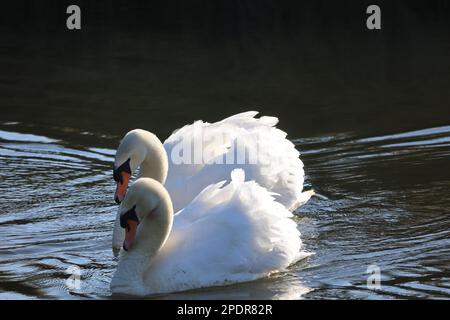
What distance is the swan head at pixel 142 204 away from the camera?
8172mm

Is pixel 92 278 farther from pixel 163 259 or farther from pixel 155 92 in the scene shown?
pixel 155 92

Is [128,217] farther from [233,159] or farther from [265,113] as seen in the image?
[265,113]

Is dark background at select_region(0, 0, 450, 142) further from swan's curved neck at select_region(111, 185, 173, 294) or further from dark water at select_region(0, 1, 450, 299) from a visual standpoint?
swan's curved neck at select_region(111, 185, 173, 294)

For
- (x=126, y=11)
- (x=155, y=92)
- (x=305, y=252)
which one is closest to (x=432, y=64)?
(x=155, y=92)

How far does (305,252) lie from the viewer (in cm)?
898

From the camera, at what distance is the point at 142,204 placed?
8.20 m

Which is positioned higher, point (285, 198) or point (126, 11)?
point (126, 11)

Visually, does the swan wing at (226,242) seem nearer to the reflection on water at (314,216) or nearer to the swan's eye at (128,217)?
the reflection on water at (314,216)

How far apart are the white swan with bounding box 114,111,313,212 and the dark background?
9.09 ft

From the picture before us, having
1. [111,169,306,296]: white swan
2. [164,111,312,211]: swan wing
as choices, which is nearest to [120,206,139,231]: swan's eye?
[111,169,306,296]: white swan

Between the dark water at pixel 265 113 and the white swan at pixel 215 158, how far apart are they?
477 mm
